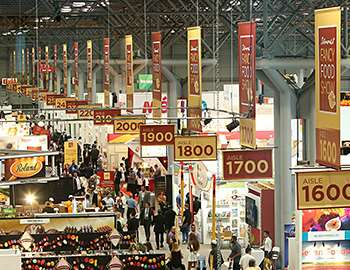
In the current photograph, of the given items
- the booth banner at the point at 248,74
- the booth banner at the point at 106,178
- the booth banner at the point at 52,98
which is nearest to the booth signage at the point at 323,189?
the booth banner at the point at 248,74

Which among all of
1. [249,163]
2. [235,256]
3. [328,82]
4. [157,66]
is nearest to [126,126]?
[157,66]

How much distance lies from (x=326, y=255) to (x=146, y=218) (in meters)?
7.88

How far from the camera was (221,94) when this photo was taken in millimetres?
33469

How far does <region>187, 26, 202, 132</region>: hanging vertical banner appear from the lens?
15.7 metres

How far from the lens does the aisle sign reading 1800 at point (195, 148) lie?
16281mm

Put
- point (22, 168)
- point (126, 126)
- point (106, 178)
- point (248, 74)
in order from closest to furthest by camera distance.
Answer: point (248, 74) → point (22, 168) → point (126, 126) → point (106, 178)

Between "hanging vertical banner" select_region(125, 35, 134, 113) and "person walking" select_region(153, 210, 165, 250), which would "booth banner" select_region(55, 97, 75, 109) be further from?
"person walking" select_region(153, 210, 165, 250)

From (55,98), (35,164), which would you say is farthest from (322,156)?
(55,98)

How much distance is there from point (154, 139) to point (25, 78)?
29631 mm

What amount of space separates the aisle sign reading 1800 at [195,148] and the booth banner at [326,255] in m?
2.28

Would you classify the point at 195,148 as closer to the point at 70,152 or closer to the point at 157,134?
the point at 157,134

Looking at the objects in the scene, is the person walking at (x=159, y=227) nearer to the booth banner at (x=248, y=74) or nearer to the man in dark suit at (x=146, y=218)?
the man in dark suit at (x=146, y=218)

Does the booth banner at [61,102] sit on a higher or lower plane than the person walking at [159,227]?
higher

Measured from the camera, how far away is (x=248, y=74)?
513 inches
